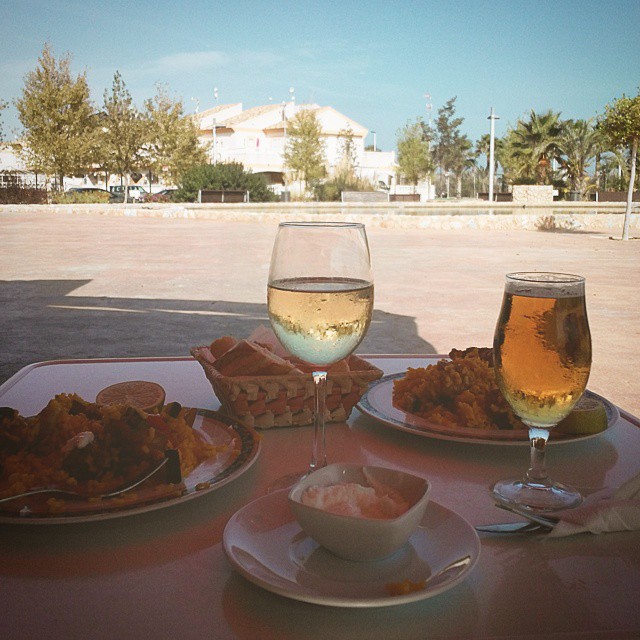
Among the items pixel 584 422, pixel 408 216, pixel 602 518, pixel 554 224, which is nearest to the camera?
pixel 602 518

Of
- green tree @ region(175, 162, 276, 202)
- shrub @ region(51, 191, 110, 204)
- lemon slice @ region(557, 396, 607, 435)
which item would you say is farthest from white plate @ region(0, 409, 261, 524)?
green tree @ region(175, 162, 276, 202)

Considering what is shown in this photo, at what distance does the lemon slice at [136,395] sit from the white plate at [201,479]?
0.09 metres

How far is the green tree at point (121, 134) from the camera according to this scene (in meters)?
39.0

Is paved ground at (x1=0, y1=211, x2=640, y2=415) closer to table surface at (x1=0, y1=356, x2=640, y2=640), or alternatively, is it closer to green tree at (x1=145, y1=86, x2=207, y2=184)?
table surface at (x1=0, y1=356, x2=640, y2=640)

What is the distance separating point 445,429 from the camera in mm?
1288

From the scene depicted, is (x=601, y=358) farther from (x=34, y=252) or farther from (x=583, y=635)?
(x=34, y=252)

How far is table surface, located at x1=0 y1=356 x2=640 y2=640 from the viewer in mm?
740

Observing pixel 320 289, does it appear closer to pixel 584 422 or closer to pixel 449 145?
pixel 584 422

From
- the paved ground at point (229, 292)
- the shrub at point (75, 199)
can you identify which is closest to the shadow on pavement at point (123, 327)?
the paved ground at point (229, 292)

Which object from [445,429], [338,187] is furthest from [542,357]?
[338,187]

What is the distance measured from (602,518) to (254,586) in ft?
1.51

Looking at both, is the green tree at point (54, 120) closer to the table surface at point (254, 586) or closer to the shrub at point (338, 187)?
the shrub at point (338, 187)

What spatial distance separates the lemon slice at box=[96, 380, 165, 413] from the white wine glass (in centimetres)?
38

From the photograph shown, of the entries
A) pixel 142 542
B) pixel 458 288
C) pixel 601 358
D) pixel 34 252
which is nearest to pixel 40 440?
pixel 142 542
